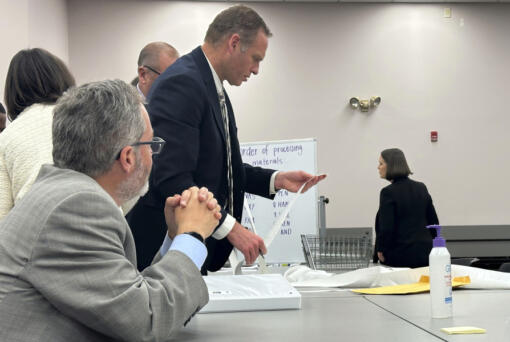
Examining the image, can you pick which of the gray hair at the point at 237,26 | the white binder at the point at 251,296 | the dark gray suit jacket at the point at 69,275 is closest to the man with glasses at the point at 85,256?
the dark gray suit jacket at the point at 69,275

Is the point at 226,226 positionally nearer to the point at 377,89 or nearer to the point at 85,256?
the point at 85,256

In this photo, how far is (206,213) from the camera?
1283 millimetres

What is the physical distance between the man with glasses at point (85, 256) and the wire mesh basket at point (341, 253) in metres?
1.83

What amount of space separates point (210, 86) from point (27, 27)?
3362 millimetres

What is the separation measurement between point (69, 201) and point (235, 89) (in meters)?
5.68

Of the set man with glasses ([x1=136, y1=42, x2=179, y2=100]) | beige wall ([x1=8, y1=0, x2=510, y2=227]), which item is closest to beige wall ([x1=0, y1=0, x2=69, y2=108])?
beige wall ([x1=8, y1=0, x2=510, y2=227])

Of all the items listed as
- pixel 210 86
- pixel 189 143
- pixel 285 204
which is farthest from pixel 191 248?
pixel 285 204

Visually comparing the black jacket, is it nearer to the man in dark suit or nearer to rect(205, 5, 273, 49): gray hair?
the man in dark suit

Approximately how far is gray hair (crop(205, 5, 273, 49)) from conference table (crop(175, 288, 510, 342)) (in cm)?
94

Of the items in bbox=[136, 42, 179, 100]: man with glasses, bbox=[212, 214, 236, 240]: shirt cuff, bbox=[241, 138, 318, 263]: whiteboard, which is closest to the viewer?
bbox=[212, 214, 236, 240]: shirt cuff

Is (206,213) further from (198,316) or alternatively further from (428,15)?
(428,15)

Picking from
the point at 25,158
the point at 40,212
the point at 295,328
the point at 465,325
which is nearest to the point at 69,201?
the point at 40,212

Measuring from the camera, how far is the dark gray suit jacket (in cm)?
98

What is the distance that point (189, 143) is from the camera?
1858mm
